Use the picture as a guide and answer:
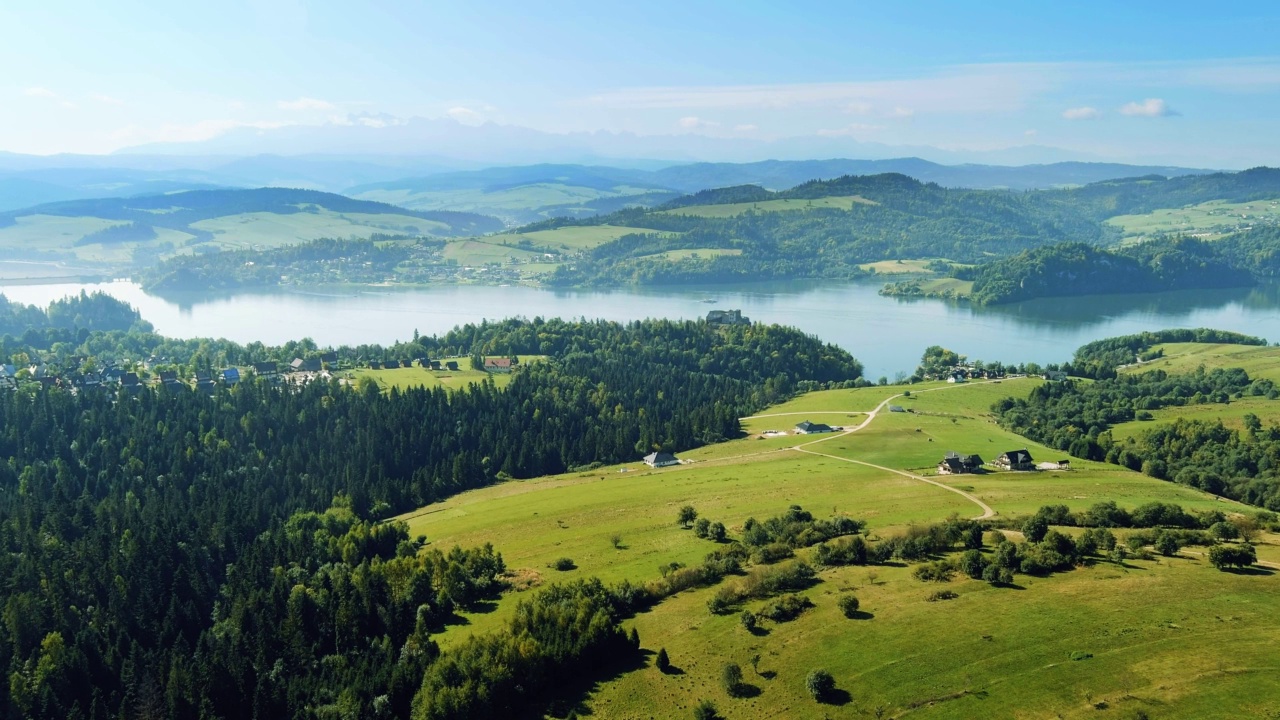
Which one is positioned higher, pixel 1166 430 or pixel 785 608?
pixel 785 608

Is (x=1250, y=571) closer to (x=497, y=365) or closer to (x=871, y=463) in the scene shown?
(x=871, y=463)

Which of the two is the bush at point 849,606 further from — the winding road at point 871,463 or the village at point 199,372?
the village at point 199,372

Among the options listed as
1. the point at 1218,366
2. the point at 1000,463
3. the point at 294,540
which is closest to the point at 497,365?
the point at 294,540

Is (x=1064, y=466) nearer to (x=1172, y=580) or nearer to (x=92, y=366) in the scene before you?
(x=1172, y=580)

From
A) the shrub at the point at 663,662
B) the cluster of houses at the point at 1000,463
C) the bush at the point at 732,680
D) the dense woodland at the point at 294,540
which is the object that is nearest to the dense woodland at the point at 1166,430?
the cluster of houses at the point at 1000,463

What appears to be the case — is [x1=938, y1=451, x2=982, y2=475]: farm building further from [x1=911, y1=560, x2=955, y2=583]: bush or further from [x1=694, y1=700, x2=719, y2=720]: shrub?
[x1=694, y1=700, x2=719, y2=720]: shrub

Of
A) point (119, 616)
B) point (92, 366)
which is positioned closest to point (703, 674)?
point (119, 616)
